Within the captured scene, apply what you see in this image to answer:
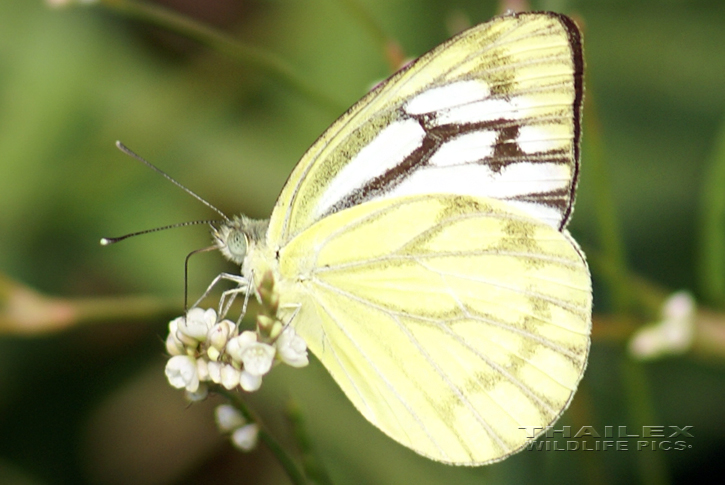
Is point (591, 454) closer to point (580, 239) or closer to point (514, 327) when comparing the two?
point (514, 327)

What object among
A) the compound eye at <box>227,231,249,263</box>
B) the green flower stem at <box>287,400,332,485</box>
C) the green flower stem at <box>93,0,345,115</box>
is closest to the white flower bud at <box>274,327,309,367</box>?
the green flower stem at <box>287,400,332,485</box>

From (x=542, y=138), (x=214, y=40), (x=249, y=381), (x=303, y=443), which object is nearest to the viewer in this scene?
(x=249, y=381)

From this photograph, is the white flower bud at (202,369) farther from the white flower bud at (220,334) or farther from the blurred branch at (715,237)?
the blurred branch at (715,237)

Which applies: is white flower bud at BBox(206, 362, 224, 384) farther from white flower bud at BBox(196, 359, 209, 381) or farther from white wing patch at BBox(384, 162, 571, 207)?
white wing patch at BBox(384, 162, 571, 207)

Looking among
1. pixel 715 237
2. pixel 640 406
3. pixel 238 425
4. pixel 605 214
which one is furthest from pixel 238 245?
pixel 715 237

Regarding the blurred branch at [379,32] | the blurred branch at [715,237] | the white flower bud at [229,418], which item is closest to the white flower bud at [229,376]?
the white flower bud at [229,418]

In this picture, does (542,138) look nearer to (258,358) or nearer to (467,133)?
(467,133)

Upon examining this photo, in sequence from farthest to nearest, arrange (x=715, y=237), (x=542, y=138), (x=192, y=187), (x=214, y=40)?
(x=192, y=187) < (x=715, y=237) < (x=214, y=40) < (x=542, y=138)
